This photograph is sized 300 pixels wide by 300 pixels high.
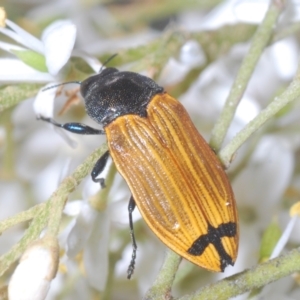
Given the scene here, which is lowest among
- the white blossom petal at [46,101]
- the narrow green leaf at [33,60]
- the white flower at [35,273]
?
the white blossom petal at [46,101]

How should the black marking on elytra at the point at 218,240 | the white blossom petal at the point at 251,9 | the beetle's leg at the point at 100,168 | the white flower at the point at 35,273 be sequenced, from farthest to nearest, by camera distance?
the white blossom petal at the point at 251,9, the beetle's leg at the point at 100,168, the black marking on elytra at the point at 218,240, the white flower at the point at 35,273

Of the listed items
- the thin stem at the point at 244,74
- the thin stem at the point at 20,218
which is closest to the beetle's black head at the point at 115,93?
the thin stem at the point at 244,74

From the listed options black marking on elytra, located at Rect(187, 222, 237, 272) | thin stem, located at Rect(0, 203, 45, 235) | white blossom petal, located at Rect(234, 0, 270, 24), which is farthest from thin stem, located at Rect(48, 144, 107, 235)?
white blossom petal, located at Rect(234, 0, 270, 24)

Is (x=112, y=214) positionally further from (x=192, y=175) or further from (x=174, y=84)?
(x=174, y=84)

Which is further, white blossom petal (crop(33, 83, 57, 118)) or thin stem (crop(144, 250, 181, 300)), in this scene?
white blossom petal (crop(33, 83, 57, 118))

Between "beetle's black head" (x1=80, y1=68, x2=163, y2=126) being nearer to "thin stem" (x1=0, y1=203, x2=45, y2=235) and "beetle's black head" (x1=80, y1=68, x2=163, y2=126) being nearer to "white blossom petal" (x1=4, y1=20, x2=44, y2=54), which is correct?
"white blossom petal" (x1=4, y1=20, x2=44, y2=54)

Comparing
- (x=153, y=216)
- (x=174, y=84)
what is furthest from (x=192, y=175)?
(x=174, y=84)

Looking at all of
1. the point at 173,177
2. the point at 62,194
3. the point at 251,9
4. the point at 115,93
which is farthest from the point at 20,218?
the point at 251,9

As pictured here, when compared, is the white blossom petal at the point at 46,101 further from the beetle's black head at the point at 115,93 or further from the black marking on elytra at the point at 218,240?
the black marking on elytra at the point at 218,240
